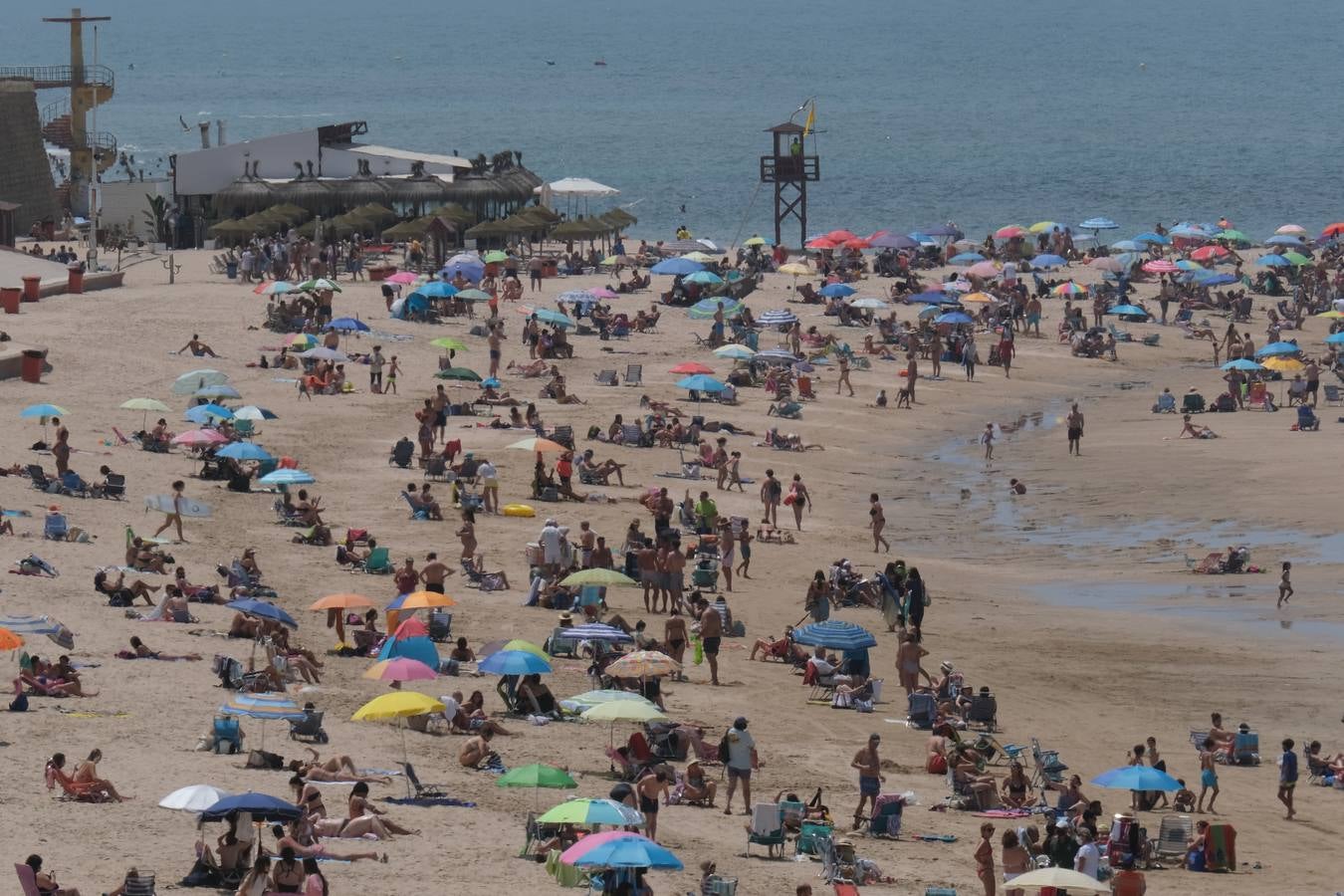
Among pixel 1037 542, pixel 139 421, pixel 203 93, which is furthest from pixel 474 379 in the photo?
pixel 203 93

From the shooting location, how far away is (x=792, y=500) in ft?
90.6

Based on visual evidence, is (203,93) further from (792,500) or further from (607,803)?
(607,803)

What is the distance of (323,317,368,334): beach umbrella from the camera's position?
36.7 meters

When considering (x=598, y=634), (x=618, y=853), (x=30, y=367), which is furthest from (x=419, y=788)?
(x=30, y=367)

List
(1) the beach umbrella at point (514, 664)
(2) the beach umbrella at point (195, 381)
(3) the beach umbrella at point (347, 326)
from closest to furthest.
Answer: (1) the beach umbrella at point (514, 664) → (2) the beach umbrella at point (195, 381) → (3) the beach umbrella at point (347, 326)

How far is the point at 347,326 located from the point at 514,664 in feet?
64.1

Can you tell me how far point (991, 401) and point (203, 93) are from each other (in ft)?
414

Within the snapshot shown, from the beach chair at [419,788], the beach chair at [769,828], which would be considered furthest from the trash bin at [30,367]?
the beach chair at [769,828]

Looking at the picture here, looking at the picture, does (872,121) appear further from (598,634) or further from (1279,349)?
(598,634)

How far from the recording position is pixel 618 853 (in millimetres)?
13219

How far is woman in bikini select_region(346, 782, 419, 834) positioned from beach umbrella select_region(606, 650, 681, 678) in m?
3.82

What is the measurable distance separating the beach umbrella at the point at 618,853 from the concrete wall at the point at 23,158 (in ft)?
148

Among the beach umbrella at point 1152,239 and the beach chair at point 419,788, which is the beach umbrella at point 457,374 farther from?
the beach umbrella at point 1152,239

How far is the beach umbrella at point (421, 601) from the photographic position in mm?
20609
